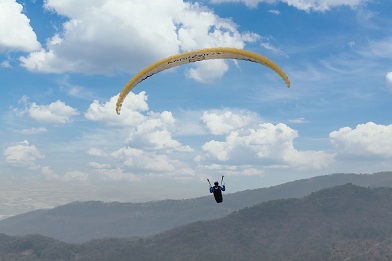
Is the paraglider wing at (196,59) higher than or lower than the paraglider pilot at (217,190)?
higher

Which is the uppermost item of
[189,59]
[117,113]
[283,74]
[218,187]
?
[189,59]

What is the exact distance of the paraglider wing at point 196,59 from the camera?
1417 inches

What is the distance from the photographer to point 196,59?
3753 cm

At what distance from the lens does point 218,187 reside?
114 feet

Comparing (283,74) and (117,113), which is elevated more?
(283,74)

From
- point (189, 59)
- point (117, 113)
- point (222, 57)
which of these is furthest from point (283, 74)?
point (117, 113)

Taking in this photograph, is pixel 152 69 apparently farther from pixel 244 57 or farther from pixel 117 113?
pixel 244 57

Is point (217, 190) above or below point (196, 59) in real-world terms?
below

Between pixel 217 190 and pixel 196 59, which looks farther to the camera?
pixel 196 59

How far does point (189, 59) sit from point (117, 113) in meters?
8.43

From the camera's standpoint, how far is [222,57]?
3772 cm

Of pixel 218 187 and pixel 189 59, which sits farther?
pixel 189 59

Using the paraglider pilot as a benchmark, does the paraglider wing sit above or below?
above

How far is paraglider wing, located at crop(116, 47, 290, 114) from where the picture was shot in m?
36.0
